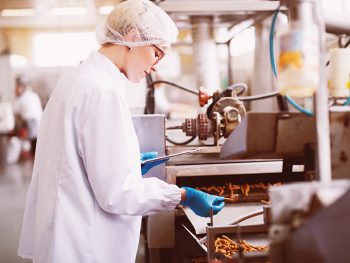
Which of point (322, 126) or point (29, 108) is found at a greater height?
point (29, 108)

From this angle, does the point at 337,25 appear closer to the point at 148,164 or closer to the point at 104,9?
the point at 148,164

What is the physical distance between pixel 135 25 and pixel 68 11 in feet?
20.2

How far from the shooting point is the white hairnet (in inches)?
63.6

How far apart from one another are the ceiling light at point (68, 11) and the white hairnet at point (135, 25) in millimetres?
5623

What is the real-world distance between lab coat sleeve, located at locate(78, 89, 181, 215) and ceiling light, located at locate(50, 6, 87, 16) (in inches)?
233

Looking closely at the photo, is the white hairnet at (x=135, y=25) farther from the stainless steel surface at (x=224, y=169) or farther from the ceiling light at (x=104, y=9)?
the ceiling light at (x=104, y=9)

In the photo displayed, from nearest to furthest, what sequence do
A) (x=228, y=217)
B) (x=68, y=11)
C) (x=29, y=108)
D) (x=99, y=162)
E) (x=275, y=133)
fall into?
(x=275, y=133), (x=99, y=162), (x=228, y=217), (x=68, y=11), (x=29, y=108)

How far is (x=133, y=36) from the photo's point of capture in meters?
1.62

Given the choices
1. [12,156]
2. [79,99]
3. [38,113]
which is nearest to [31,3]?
[38,113]

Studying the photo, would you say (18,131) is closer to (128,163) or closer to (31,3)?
(31,3)

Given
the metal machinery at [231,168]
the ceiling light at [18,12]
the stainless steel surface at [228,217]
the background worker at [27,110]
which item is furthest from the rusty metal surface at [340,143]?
the background worker at [27,110]

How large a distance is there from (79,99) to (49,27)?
Result: 7860 mm

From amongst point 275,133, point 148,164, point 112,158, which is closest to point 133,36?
point 112,158

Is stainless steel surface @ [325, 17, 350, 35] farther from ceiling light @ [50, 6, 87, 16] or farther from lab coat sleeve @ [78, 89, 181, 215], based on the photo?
ceiling light @ [50, 6, 87, 16]
